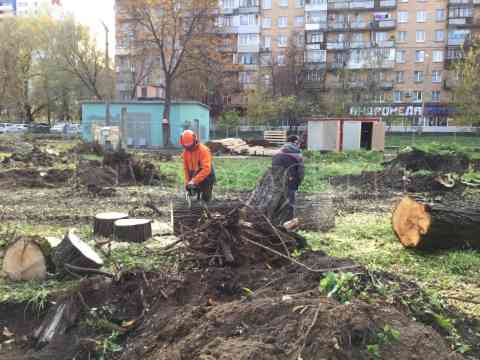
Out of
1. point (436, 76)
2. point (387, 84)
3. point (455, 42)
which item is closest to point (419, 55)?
point (436, 76)

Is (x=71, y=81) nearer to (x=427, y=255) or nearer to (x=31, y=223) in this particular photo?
(x=31, y=223)

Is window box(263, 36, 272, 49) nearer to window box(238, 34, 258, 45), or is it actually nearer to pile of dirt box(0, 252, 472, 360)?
window box(238, 34, 258, 45)

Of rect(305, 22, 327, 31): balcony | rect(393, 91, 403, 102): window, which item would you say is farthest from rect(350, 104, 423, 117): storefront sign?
rect(305, 22, 327, 31): balcony

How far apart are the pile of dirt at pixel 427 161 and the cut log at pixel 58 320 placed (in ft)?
51.7

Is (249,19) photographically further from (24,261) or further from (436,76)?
(24,261)

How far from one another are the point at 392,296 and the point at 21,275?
378 centimetres

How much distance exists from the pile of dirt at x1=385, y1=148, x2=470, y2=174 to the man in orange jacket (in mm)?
12043

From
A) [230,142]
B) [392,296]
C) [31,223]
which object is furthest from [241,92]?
[392,296]

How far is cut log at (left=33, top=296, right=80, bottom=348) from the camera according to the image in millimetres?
4102

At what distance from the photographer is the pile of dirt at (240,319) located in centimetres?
315

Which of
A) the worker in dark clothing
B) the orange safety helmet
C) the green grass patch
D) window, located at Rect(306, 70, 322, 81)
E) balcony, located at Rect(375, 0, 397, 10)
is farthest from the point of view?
balcony, located at Rect(375, 0, 397, 10)

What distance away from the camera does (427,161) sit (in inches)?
730

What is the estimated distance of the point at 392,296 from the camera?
4.12m

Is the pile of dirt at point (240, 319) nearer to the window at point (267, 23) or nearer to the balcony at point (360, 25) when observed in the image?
the balcony at point (360, 25)
